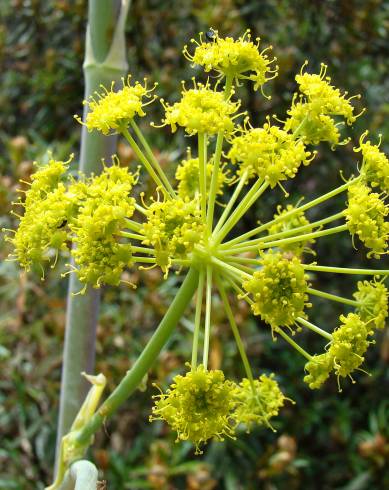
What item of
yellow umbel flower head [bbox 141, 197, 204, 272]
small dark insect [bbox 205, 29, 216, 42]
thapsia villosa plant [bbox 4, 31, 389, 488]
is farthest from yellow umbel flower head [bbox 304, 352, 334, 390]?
small dark insect [bbox 205, 29, 216, 42]

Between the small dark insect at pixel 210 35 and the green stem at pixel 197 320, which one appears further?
the small dark insect at pixel 210 35

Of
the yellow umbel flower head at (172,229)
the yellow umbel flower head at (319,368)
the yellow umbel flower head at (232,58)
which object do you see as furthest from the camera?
the yellow umbel flower head at (232,58)

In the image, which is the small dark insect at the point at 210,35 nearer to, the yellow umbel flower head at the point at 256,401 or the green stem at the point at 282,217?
the green stem at the point at 282,217

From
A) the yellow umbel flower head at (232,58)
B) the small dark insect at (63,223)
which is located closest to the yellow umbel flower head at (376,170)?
the yellow umbel flower head at (232,58)

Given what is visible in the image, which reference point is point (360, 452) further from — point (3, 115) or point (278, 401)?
point (3, 115)

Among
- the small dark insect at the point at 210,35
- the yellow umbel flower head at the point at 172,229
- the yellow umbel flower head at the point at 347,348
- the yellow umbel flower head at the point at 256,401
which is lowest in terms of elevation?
the yellow umbel flower head at the point at 256,401

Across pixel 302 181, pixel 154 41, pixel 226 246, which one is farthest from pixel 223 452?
pixel 154 41

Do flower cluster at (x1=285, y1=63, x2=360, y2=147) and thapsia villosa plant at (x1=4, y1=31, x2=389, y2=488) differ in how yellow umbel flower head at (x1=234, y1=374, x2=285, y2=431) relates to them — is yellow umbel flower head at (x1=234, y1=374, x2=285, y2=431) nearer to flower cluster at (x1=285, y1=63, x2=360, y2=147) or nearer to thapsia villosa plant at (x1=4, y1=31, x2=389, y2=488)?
thapsia villosa plant at (x1=4, y1=31, x2=389, y2=488)

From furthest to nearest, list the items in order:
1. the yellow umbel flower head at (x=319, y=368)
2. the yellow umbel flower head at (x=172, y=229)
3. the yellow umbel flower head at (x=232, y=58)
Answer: the yellow umbel flower head at (x=232, y=58)
the yellow umbel flower head at (x=319, y=368)
the yellow umbel flower head at (x=172, y=229)
